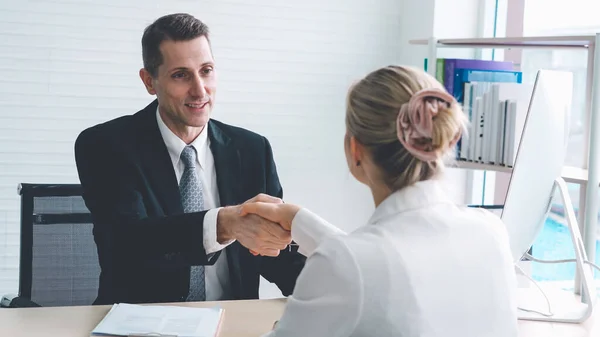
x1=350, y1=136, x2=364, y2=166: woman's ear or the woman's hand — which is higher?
x1=350, y1=136, x2=364, y2=166: woman's ear

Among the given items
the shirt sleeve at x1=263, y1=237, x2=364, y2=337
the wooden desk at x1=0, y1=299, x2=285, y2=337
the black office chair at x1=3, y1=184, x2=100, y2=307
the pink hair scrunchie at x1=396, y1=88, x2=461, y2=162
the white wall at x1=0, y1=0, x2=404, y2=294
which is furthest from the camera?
the white wall at x1=0, y1=0, x2=404, y2=294

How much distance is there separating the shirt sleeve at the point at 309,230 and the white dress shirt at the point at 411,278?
37 centimetres

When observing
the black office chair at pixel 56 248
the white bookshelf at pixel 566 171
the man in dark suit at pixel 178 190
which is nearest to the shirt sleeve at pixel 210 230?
the man in dark suit at pixel 178 190

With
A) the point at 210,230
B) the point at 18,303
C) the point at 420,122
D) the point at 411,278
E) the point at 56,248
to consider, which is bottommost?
the point at 18,303

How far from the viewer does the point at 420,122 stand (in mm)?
1229

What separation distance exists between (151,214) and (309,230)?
683mm

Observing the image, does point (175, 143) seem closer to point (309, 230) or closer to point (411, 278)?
point (309, 230)

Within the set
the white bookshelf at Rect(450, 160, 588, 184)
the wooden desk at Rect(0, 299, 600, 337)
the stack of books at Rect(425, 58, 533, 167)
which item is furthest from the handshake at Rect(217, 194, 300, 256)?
the stack of books at Rect(425, 58, 533, 167)

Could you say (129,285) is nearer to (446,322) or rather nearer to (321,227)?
(321,227)

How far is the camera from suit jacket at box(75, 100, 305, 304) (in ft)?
6.66

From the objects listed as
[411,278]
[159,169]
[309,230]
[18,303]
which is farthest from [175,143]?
[411,278]

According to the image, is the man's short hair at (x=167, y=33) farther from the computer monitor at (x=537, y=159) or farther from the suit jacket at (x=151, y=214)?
the computer monitor at (x=537, y=159)

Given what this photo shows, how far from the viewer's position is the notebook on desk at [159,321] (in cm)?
167

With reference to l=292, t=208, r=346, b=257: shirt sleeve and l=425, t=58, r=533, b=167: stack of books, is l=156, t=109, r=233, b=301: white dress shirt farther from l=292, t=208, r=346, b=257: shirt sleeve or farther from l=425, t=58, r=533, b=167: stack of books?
l=425, t=58, r=533, b=167: stack of books
